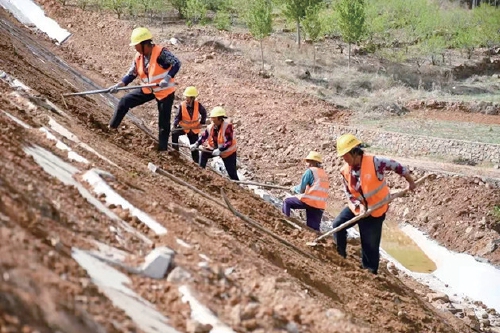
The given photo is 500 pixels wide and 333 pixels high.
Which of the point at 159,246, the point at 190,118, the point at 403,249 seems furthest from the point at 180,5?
the point at 159,246

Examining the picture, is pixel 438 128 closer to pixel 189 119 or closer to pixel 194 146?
pixel 189 119

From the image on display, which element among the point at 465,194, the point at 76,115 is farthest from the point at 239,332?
the point at 465,194

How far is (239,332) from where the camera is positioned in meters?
3.62

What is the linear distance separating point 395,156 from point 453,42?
2136 cm

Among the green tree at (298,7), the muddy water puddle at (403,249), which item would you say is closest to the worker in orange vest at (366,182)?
the muddy water puddle at (403,249)

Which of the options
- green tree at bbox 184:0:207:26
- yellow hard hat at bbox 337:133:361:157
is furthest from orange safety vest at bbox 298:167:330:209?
green tree at bbox 184:0:207:26

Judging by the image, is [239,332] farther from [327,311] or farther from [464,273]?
[464,273]

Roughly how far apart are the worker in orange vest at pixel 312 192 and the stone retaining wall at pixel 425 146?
9.39m

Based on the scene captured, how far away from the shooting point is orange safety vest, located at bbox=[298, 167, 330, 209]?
26.7ft

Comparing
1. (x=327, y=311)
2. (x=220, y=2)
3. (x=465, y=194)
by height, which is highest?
(x=220, y=2)

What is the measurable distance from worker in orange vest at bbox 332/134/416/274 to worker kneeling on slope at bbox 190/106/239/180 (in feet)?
Result: 9.40

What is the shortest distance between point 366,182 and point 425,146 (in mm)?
11261

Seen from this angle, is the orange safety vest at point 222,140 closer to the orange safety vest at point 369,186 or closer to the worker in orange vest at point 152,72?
the worker in orange vest at point 152,72

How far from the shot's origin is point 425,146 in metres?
17.3
